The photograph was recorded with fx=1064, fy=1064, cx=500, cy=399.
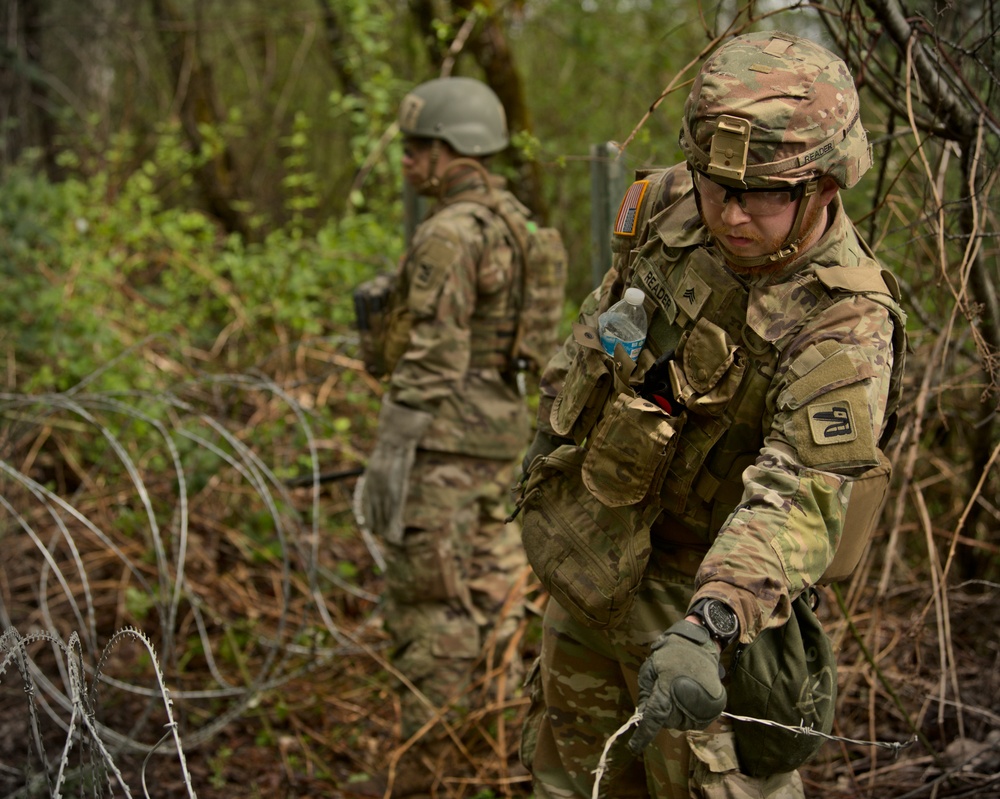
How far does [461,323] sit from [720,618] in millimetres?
2115

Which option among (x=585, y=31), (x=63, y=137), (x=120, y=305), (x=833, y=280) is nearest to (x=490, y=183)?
(x=833, y=280)

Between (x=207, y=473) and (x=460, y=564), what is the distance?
4.89 feet

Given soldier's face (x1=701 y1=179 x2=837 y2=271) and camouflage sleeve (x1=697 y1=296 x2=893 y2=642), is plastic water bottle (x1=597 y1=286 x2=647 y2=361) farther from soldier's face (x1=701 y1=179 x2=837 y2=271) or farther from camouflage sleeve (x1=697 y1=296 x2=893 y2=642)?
camouflage sleeve (x1=697 y1=296 x2=893 y2=642)

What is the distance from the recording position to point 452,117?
3877 mm

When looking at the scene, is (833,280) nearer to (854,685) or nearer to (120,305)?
(854,685)

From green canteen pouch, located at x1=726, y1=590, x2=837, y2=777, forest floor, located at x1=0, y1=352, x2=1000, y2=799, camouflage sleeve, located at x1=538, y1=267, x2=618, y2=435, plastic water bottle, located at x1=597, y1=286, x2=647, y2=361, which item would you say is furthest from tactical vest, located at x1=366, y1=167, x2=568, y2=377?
green canteen pouch, located at x1=726, y1=590, x2=837, y2=777

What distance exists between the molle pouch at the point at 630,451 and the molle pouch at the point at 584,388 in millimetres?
100

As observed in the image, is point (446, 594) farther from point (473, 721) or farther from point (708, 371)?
point (708, 371)

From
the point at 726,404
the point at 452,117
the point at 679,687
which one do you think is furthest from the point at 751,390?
the point at 452,117

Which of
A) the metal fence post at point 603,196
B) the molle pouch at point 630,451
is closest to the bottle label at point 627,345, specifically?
the molle pouch at point 630,451

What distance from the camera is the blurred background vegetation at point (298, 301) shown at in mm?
3303

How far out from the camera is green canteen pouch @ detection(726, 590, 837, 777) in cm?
213

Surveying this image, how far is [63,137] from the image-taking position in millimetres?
8062

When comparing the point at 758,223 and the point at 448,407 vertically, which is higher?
the point at 758,223
